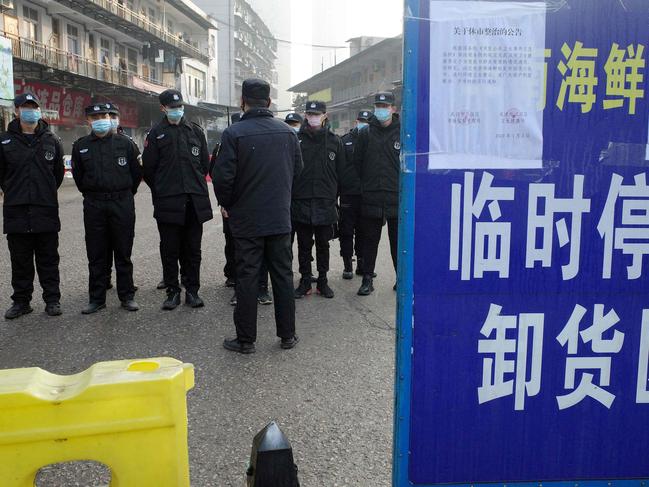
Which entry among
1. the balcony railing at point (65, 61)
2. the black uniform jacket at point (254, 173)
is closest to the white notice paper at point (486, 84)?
the black uniform jacket at point (254, 173)

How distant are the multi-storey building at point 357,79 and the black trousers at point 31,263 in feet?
93.3

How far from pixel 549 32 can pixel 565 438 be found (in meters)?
1.39

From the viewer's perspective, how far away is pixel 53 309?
5.35 meters

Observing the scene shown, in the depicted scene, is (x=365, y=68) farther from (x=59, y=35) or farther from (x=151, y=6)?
(x=59, y=35)

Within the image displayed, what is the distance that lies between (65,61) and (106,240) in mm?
23256

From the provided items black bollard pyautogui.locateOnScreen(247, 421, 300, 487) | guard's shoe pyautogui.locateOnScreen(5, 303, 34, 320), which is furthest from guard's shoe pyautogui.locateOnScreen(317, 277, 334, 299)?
black bollard pyautogui.locateOnScreen(247, 421, 300, 487)

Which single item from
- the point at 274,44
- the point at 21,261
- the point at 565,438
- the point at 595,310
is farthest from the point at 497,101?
the point at 274,44

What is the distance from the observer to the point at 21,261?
5363 millimetres

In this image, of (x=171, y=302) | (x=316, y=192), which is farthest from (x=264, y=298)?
(x=316, y=192)

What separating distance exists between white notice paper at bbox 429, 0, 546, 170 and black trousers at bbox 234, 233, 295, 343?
99.3 inches

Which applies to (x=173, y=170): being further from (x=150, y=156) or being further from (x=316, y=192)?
(x=316, y=192)

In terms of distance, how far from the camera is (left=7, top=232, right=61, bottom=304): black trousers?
5.34 m

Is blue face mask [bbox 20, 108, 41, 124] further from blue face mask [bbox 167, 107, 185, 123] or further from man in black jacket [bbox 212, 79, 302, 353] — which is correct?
man in black jacket [bbox 212, 79, 302, 353]

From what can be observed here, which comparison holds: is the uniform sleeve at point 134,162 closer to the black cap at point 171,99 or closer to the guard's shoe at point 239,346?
the black cap at point 171,99
